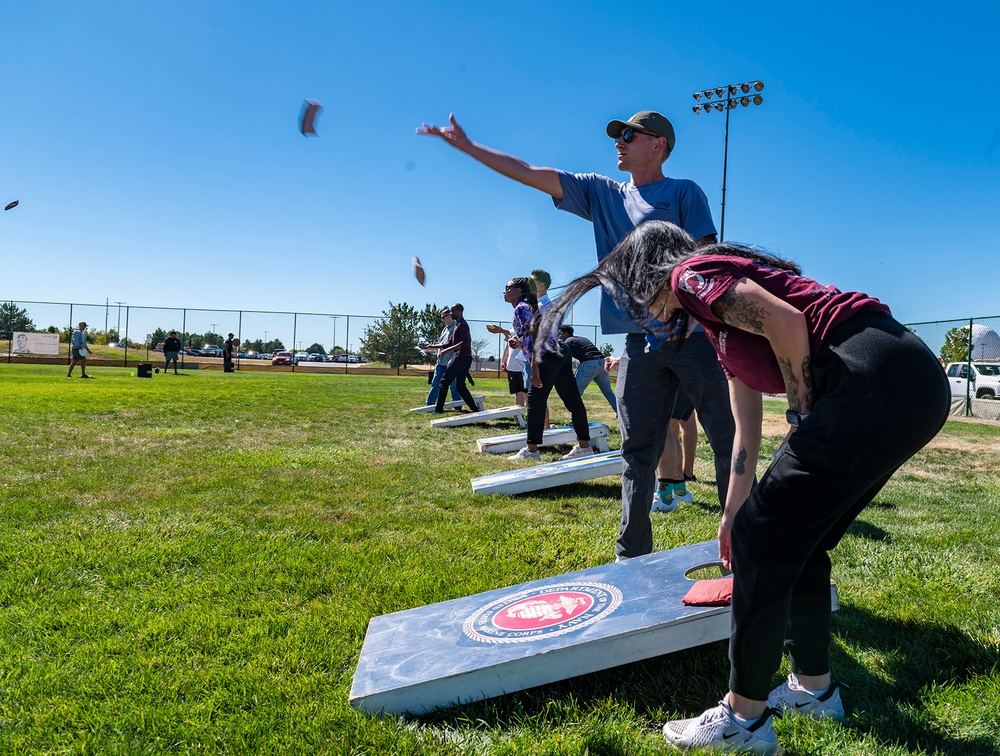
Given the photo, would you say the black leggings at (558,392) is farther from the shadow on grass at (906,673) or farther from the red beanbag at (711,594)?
the red beanbag at (711,594)

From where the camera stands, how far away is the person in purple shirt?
1.82 meters

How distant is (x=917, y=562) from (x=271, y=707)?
3.50 meters

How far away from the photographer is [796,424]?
6.61 feet

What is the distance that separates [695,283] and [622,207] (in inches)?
62.3

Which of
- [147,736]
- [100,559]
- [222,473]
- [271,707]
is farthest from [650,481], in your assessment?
[222,473]

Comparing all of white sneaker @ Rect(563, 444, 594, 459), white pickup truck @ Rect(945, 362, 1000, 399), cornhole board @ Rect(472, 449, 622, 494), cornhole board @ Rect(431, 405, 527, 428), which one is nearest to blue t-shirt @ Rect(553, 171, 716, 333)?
cornhole board @ Rect(472, 449, 622, 494)

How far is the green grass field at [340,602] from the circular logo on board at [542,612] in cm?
21

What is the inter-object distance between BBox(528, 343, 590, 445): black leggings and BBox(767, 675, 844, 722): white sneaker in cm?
515

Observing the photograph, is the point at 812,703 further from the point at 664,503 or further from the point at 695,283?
the point at 664,503

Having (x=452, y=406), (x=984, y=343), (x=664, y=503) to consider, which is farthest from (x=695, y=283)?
(x=984, y=343)

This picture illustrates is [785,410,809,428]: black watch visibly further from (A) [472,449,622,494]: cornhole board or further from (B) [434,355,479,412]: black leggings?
(B) [434,355,479,412]: black leggings

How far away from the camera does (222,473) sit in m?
6.21

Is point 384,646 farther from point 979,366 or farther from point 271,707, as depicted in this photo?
point 979,366

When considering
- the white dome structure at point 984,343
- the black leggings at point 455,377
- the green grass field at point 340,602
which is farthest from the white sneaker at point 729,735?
the white dome structure at point 984,343
